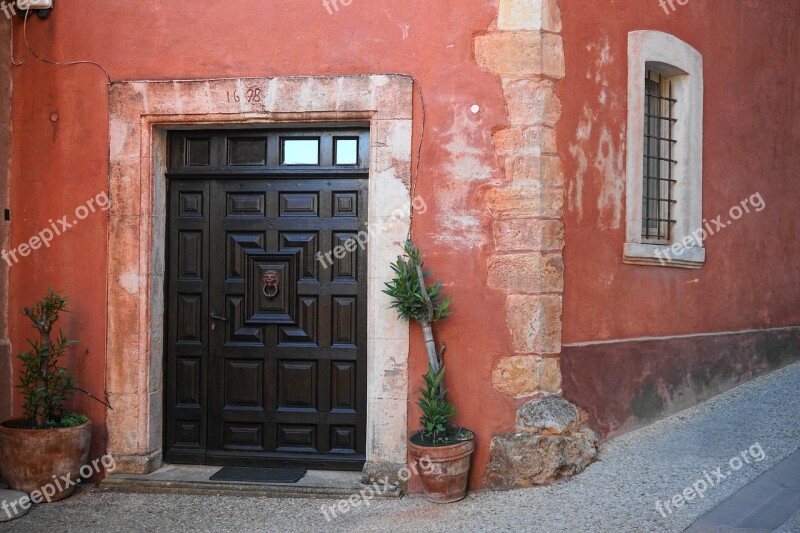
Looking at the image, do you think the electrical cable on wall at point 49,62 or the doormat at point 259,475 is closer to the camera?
the doormat at point 259,475

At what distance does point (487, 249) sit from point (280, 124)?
1876 mm

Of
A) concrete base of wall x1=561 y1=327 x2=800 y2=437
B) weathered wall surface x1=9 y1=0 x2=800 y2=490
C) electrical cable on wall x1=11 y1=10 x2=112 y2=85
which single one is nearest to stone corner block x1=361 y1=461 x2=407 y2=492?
weathered wall surface x1=9 y1=0 x2=800 y2=490

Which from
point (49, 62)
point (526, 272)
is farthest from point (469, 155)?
point (49, 62)

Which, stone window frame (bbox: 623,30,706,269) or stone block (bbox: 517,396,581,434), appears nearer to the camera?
stone block (bbox: 517,396,581,434)

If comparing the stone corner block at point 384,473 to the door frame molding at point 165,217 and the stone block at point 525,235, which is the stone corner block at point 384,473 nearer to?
the door frame molding at point 165,217

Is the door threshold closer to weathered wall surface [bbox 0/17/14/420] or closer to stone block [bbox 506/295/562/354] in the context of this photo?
weathered wall surface [bbox 0/17/14/420]

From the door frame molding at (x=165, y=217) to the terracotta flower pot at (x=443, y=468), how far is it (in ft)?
1.43

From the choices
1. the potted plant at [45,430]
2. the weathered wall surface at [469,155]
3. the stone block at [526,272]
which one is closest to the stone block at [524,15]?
the weathered wall surface at [469,155]

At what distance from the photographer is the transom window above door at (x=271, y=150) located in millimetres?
5738

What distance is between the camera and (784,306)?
773 centimetres

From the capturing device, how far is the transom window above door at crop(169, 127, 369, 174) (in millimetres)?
5738

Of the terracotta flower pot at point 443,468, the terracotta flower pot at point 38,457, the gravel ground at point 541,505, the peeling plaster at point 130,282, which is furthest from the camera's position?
the peeling plaster at point 130,282

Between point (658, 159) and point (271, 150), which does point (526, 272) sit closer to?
point (658, 159)

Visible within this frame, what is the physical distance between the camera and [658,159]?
652cm
